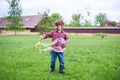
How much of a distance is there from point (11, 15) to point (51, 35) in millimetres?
44958

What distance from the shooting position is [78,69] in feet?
25.3

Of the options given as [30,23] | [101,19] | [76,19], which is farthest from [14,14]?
[101,19]

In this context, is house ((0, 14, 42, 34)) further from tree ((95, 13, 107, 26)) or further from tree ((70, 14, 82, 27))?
tree ((95, 13, 107, 26))

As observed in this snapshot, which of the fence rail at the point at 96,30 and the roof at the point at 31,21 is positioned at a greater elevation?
the roof at the point at 31,21

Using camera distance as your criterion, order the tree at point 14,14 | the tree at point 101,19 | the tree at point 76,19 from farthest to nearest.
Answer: the tree at point 101,19
the tree at point 76,19
the tree at point 14,14

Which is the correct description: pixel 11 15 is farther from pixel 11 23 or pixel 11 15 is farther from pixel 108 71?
pixel 108 71

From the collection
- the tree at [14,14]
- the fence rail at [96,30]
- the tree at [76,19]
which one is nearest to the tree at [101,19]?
the tree at [76,19]

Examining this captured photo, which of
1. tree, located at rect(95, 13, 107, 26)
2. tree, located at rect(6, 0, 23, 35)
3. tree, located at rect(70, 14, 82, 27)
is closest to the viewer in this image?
tree, located at rect(6, 0, 23, 35)

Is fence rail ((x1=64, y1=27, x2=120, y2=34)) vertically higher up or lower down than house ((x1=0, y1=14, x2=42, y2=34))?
lower down

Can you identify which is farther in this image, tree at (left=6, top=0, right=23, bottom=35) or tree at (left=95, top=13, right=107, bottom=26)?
tree at (left=95, top=13, right=107, bottom=26)

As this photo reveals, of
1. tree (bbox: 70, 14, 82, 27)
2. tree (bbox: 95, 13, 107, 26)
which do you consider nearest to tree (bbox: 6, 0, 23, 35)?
tree (bbox: 70, 14, 82, 27)

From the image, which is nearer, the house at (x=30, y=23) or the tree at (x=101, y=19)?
the house at (x=30, y=23)

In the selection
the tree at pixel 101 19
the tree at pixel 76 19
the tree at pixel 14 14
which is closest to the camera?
the tree at pixel 14 14

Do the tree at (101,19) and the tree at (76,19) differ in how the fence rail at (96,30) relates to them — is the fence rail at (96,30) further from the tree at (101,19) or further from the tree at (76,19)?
the tree at (101,19)
